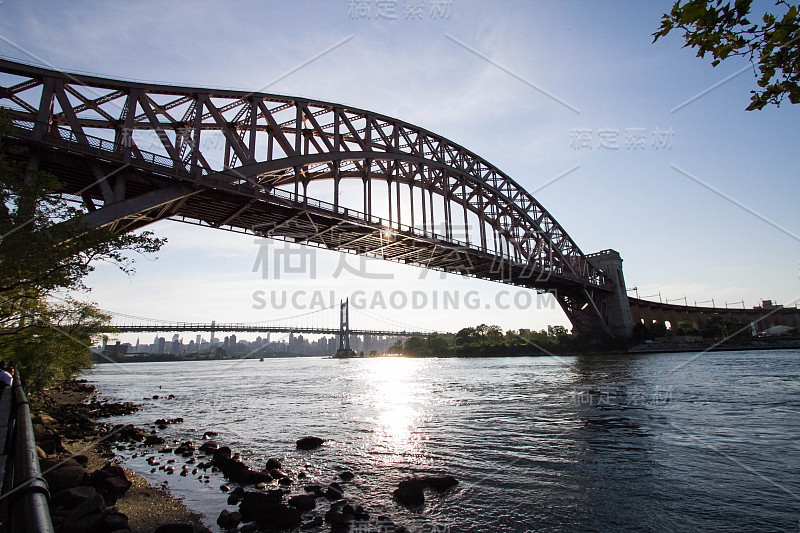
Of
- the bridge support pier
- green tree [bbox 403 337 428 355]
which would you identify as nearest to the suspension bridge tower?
green tree [bbox 403 337 428 355]

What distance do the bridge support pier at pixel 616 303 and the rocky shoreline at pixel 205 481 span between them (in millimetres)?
70186

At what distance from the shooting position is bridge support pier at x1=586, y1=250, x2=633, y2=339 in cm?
7106

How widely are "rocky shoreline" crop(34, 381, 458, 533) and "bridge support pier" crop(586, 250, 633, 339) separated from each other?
7019 cm

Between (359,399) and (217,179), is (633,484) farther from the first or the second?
(217,179)

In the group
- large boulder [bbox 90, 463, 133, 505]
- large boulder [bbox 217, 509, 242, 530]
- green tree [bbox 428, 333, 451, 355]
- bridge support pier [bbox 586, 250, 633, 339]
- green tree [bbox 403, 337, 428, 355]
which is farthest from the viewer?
green tree [bbox 403, 337, 428, 355]

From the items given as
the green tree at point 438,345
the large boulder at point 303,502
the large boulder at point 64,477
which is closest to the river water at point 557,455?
the large boulder at point 303,502

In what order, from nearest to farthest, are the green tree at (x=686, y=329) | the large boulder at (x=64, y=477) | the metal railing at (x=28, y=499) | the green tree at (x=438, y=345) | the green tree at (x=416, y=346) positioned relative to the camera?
the metal railing at (x=28, y=499) < the large boulder at (x=64, y=477) < the green tree at (x=686, y=329) < the green tree at (x=438, y=345) < the green tree at (x=416, y=346)

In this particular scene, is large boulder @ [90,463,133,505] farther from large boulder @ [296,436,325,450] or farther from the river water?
large boulder @ [296,436,325,450]

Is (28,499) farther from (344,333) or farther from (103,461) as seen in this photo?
(344,333)

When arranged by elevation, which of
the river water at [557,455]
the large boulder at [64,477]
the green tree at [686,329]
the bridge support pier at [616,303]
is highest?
the bridge support pier at [616,303]

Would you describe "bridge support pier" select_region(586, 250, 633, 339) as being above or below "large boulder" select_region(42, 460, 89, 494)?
above

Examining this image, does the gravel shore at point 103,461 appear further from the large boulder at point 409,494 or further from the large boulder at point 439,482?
the large boulder at point 439,482

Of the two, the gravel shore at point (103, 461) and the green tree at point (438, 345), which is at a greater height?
the green tree at point (438, 345)

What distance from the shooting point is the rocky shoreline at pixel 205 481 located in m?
6.85
